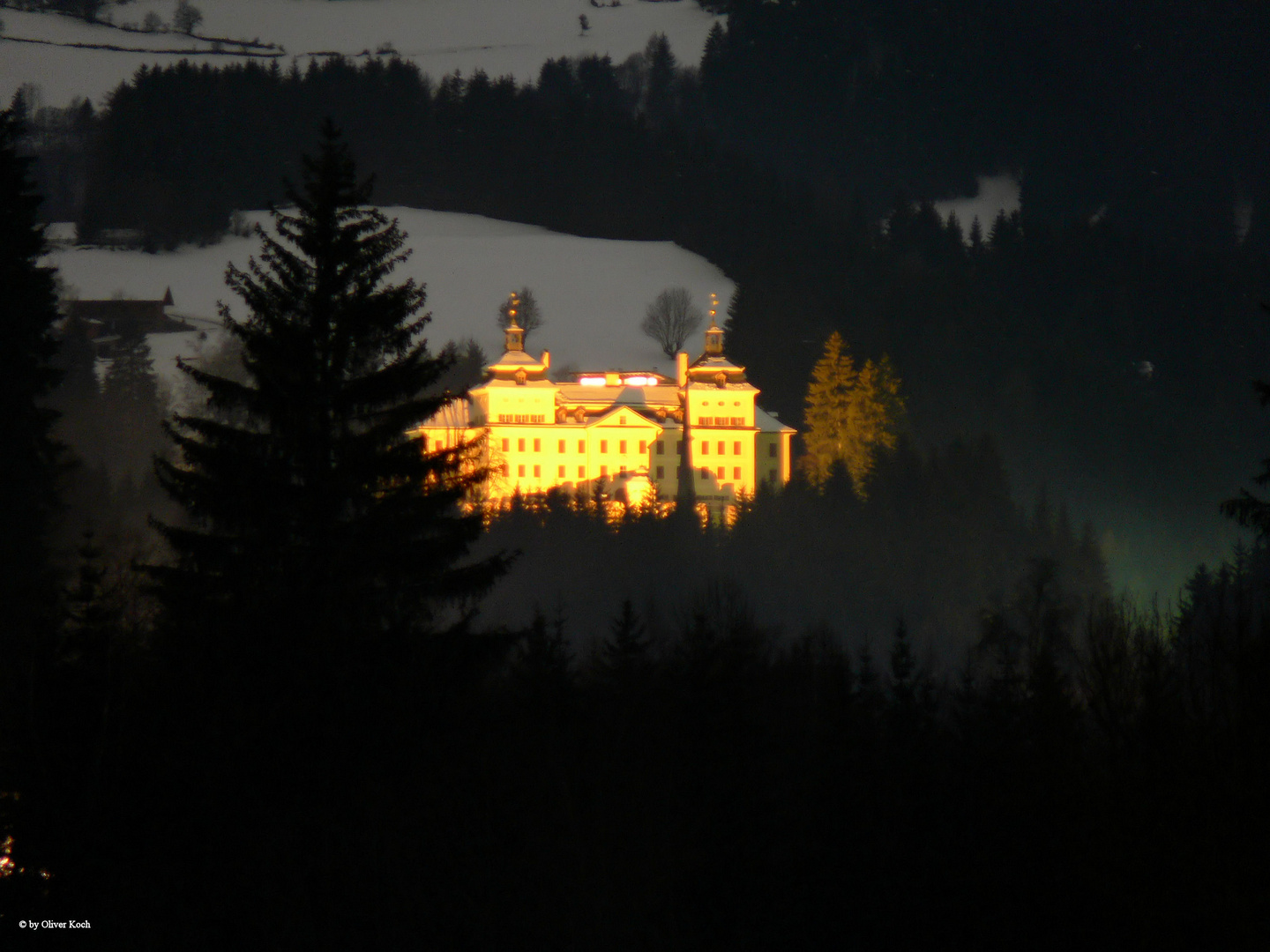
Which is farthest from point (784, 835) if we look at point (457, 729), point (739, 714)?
point (457, 729)

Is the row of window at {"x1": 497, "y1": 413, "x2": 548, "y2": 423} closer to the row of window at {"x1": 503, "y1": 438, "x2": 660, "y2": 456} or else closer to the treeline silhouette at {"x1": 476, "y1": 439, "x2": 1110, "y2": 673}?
the row of window at {"x1": 503, "y1": 438, "x2": 660, "y2": 456}

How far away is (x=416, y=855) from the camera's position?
47.3 ft

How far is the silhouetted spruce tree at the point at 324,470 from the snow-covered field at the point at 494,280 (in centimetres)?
8150

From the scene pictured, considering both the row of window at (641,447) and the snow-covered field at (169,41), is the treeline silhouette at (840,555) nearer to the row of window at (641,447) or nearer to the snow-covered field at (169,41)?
the row of window at (641,447)

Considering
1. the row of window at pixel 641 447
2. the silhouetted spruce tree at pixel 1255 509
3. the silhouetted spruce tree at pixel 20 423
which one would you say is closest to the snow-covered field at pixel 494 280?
the row of window at pixel 641 447

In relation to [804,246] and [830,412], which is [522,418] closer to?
[830,412]

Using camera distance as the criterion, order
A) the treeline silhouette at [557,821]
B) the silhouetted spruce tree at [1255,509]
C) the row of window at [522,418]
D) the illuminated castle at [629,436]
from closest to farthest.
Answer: the treeline silhouette at [557,821] → the silhouetted spruce tree at [1255,509] → the illuminated castle at [629,436] → the row of window at [522,418]

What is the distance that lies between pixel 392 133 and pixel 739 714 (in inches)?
5143

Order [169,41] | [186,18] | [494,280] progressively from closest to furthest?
[494,280] → [169,41] → [186,18]

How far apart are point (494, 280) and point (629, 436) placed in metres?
36.0

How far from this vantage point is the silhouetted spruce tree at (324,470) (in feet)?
55.5

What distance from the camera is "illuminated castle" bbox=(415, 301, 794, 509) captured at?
3425 inches

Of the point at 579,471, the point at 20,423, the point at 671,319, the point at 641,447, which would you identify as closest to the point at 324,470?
the point at 20,423

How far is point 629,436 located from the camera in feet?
290
